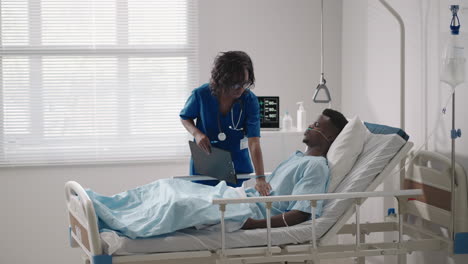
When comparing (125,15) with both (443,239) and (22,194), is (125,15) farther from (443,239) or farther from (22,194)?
(443,239)

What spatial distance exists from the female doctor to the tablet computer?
0.04m

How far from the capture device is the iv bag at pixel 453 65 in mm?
2666

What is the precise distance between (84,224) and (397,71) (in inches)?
83.1

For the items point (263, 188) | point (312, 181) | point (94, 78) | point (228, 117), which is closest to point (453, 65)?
point (312, 181)

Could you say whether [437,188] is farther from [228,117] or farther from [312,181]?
[228,117]

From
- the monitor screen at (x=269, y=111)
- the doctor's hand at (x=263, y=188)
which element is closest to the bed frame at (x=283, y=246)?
the doctor's hand at (x=263, y=188)

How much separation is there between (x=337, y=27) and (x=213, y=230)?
8.39ft

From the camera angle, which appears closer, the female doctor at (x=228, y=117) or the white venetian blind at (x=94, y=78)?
the female doctor at (x=228, y=117)

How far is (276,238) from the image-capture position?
2488mm

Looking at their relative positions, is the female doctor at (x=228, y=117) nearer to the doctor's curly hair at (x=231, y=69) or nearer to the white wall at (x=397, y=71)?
the doctor's curly hair at (x=231, y=69)

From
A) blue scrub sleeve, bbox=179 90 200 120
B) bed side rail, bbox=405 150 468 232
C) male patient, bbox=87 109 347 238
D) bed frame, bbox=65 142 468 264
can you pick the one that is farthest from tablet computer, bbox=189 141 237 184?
bed side rail, bbox=405 150 468 232

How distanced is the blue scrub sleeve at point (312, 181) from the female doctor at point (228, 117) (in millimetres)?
334

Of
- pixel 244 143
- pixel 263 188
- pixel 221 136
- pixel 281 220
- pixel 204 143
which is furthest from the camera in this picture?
pixel 244 143

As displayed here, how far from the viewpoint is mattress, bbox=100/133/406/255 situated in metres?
2.36
